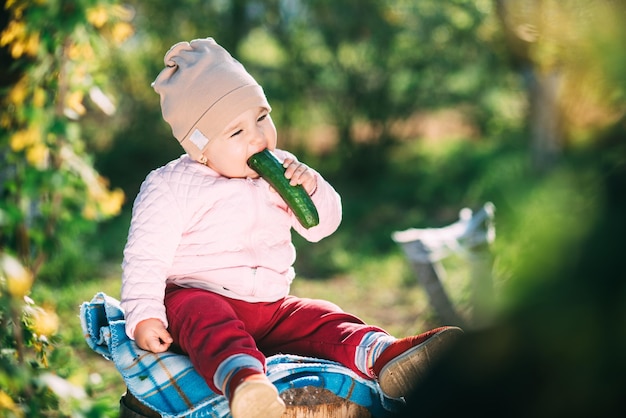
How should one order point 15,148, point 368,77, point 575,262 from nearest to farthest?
point 575,262 → point 15,148 → point 368,77

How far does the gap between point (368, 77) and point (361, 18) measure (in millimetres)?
921

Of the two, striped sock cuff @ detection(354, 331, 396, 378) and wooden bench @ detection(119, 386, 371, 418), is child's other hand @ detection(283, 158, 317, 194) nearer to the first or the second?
striped sock cuff @ detection(354, 331, 396, 378)

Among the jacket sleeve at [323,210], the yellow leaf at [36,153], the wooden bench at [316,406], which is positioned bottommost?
the wooden bench at [316,406]

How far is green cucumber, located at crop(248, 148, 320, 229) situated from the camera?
2646mm

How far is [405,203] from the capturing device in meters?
10.1

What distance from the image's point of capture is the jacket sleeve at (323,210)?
2852 mm

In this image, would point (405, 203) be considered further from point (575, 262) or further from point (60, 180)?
point (575, 262)

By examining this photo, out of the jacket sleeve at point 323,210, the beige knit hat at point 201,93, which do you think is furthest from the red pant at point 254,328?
the beige knit hat at point 201,93

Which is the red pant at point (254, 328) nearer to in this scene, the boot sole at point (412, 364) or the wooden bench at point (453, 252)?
the boot sole at point (412, 364)

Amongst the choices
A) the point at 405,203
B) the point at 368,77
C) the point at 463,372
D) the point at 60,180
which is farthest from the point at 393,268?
the point at 463,372

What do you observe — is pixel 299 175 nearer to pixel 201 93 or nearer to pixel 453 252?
pixel 201 93

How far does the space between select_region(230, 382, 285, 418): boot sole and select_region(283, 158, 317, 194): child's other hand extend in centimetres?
87

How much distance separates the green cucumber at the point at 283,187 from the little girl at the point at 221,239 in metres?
0.04

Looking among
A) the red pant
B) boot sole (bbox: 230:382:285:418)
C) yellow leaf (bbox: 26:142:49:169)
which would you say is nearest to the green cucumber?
the red pant
